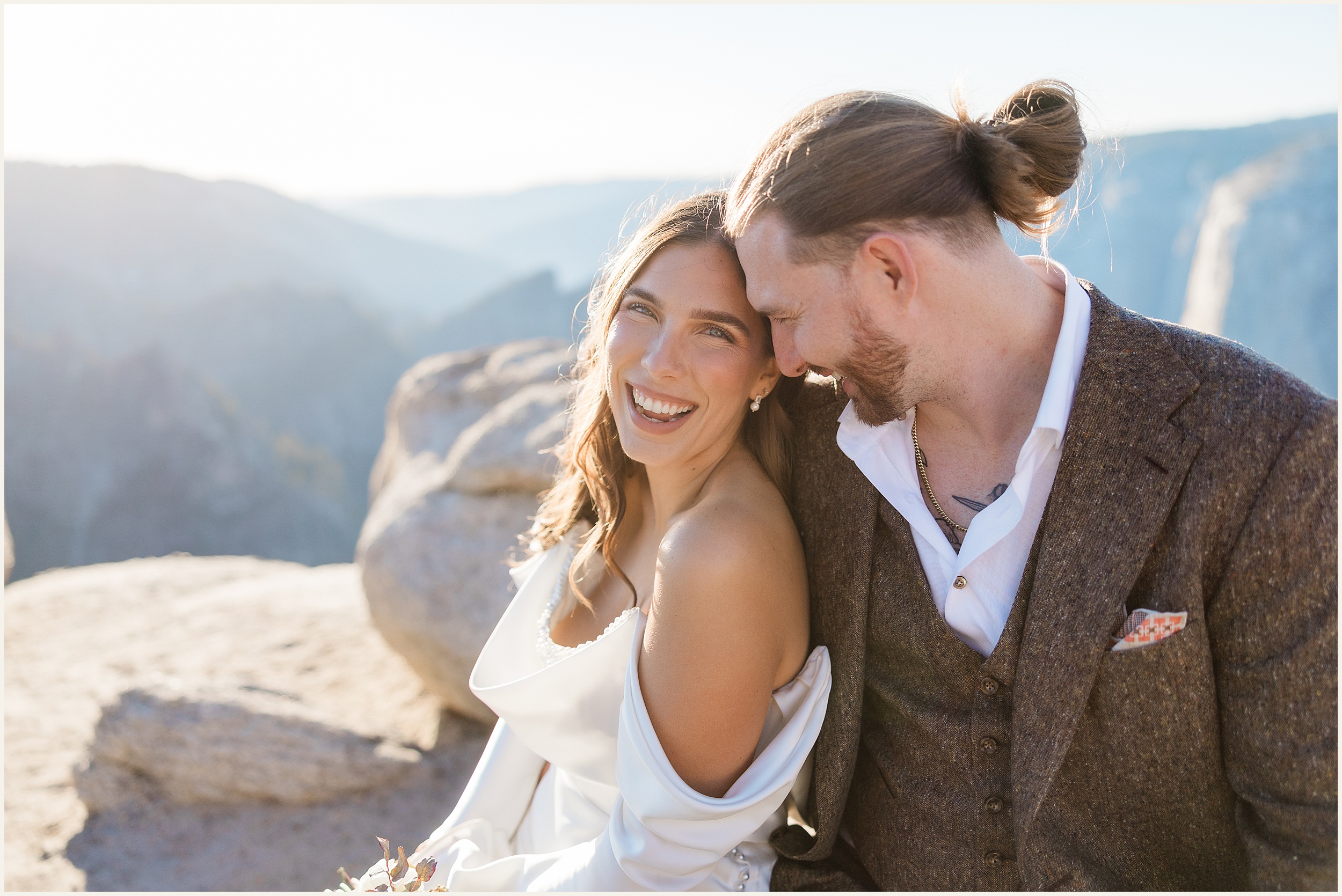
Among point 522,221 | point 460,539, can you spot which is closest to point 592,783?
point 460,539

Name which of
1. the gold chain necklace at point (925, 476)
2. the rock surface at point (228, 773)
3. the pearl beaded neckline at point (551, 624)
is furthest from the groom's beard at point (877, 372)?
the rock surface at point (228, 773)

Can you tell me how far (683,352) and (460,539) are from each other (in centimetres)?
258

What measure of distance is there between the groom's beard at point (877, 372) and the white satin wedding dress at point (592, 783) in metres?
0.59

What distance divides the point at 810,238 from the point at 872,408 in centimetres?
41

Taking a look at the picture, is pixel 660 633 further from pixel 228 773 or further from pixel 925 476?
pixel 228 773

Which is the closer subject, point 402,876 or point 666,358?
point 402,876

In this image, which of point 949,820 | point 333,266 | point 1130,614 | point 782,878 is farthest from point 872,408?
point 333,266

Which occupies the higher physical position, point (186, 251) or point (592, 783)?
point (592, 783)

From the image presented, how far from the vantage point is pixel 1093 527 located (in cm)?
163

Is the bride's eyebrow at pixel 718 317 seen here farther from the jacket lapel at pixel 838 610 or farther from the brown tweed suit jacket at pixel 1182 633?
the brown tweed suit jacket at pixel 1182 633

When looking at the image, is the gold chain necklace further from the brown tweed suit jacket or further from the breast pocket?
the breast pocket

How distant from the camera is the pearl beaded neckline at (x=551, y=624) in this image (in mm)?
2146

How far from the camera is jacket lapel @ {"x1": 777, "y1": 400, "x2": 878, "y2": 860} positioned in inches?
75.5

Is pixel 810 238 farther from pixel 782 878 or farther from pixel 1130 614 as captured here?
pixel 782 878
